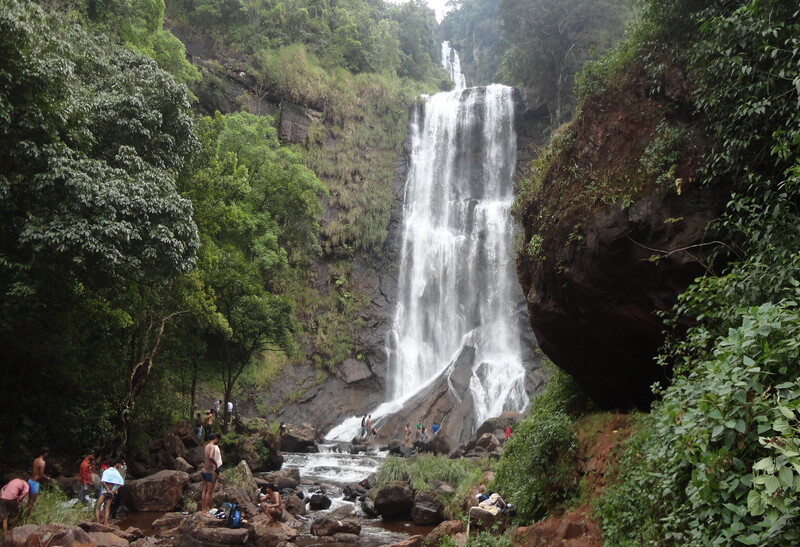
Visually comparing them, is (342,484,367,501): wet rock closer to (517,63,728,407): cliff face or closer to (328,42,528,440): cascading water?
(517,63,728,407): cliff face

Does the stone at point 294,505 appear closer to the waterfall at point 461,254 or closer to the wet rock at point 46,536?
the wet rock at point 46,536

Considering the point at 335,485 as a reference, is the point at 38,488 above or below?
above

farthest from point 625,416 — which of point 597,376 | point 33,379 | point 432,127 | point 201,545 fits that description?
point 432,127

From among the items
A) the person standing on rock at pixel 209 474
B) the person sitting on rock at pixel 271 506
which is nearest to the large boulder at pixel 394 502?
the person sitting on rock at pixel 271 506

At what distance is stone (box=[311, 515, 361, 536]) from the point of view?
33.7 ft

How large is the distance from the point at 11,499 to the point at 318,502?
6.22 metres

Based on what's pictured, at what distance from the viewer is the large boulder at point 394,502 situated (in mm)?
11898

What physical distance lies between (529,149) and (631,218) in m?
26.7

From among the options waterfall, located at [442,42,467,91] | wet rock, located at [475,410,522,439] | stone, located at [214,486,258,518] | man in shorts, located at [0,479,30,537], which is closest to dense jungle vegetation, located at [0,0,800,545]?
man in shorts, located at [0,479,30,537]

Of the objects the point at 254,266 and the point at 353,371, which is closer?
the point at 254,266

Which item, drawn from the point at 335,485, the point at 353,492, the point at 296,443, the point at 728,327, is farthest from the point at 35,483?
the point at 296,443

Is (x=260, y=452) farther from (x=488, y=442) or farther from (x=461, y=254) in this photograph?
(x=461, y=254)

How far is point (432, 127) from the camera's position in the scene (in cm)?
3488

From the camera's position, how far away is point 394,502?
39.1 ft
